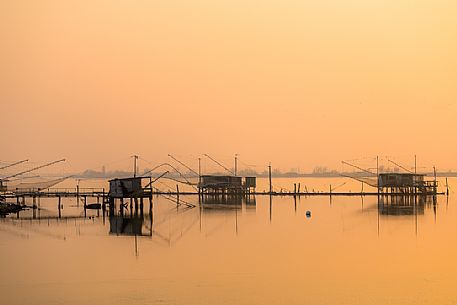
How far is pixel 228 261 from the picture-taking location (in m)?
33.1

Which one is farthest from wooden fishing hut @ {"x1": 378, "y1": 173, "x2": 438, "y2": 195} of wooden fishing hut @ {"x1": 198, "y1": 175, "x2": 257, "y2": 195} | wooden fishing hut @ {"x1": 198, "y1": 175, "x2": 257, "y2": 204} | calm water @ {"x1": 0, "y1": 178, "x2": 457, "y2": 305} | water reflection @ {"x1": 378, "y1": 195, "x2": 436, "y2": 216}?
calm water @ {"x1": 0, "y1": 178, "x2": 457, "y2": 305}

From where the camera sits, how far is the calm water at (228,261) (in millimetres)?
24984

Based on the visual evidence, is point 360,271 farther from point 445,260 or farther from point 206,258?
point 206,258

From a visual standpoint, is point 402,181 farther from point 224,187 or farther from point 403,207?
point 224,187

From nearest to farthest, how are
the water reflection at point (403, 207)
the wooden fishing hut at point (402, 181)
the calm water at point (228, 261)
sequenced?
the calm water at point (228, 261) → the water reflection at point (403, 207) → the wooden fishing hut at point (402, 181)

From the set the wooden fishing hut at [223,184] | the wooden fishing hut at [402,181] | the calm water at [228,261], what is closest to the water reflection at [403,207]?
the wooden fishing hut at [402,181]

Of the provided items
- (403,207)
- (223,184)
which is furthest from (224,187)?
(403,207)

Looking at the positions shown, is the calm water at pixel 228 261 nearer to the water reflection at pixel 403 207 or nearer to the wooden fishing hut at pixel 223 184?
the water reflection at pixel 403 207

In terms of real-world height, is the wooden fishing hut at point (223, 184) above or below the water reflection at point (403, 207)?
above

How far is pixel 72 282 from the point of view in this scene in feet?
90.4

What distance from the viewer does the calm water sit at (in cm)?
2498

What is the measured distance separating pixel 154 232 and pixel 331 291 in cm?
2201

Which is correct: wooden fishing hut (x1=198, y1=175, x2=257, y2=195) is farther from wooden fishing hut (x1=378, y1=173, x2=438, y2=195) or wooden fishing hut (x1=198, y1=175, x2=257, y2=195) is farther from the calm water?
the calm water

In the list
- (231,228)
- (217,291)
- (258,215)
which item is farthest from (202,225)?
(217,291)
